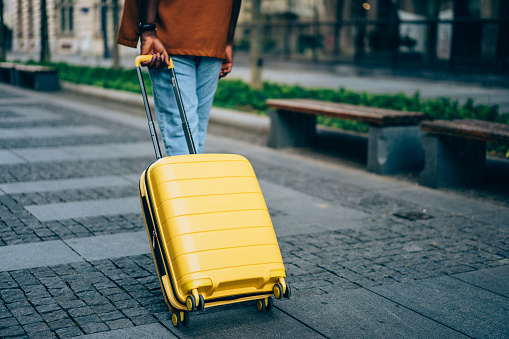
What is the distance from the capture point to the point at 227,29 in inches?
146

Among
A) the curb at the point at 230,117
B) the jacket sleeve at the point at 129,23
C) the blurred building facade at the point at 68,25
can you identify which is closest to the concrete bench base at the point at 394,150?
the curb at the point at 230,117

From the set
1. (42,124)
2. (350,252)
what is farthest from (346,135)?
(42,124)

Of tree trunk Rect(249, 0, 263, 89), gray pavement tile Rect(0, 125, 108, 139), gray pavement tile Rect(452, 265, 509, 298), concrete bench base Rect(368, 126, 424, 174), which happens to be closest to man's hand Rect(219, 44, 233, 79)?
gray pavement tile Rect(452, 265, 509, 298)

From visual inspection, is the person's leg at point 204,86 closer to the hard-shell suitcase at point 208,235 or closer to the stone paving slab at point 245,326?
the hard-shell suitcase at point 208,235

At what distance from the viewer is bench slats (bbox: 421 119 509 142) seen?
504cm

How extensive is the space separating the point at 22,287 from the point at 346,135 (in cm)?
490

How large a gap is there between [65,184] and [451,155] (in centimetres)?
359

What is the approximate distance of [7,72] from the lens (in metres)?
17.1

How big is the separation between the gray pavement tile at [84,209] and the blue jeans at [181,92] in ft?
4.63

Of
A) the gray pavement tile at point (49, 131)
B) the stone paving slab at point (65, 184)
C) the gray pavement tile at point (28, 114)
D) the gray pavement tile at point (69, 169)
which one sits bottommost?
the stone paving slab at point (65, 184)

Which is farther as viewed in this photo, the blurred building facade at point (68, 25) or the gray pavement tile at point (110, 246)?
the blurred building facade at point (68, 25)

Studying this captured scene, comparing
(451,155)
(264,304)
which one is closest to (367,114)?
(451,155)

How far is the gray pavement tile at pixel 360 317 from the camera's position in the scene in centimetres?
283

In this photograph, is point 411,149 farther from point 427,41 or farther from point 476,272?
point 427,41
